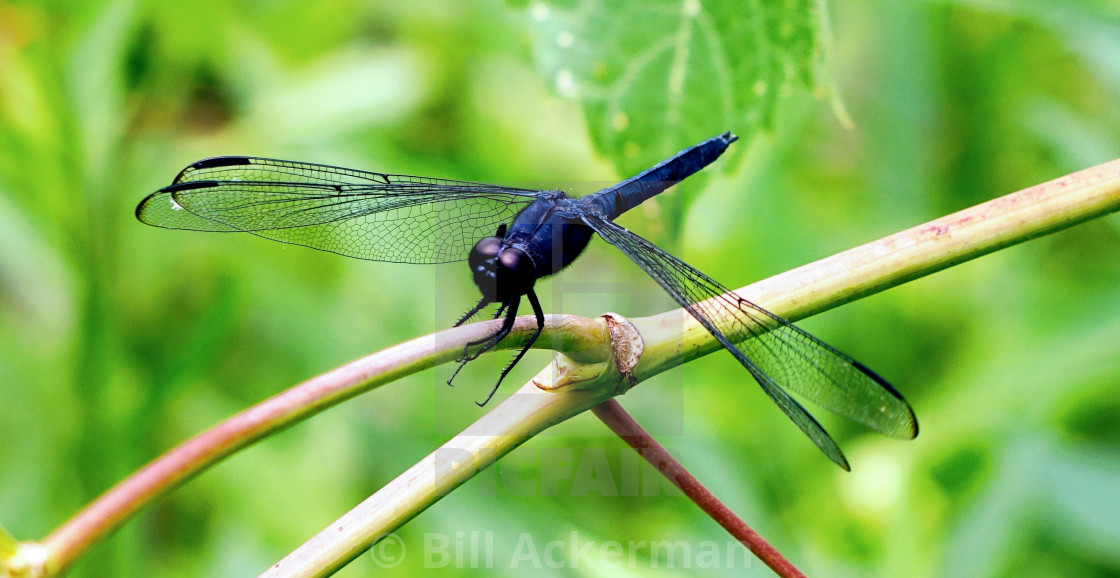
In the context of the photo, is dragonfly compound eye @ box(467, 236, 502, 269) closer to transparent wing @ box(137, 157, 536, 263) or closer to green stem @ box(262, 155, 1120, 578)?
transparent wing @ box(137, 157, 536, 263)

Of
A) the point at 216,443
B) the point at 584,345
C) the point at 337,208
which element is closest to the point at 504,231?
the point at 337,208

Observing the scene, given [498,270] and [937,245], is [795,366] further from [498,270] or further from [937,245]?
[498,270]

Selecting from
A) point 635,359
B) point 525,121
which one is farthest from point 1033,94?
point 635,359

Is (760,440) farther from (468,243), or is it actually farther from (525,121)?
(525,121)

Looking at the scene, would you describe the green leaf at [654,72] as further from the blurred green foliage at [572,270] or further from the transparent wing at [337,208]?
the transparent wing at [337,208]

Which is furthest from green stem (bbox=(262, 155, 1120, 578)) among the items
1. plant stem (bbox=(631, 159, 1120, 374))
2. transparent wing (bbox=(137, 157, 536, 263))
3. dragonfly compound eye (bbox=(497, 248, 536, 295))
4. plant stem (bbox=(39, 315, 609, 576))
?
transparent wing (bbox=(137, 157, 536, 263))

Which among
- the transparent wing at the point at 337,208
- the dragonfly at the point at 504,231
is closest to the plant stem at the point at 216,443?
the dragonfly at the point at 504,231
